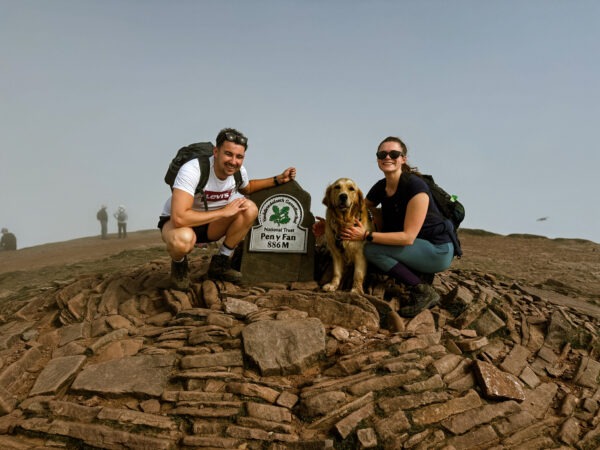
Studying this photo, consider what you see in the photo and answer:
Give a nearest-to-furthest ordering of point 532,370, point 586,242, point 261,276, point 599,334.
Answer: point 532,370 < point 599,334 < point 261,276 < point 586,242

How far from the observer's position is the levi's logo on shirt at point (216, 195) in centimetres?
558

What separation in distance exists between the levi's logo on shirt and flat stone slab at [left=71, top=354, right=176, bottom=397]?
7.03ft

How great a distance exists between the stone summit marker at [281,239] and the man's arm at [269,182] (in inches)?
3.3

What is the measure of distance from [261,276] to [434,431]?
338cm

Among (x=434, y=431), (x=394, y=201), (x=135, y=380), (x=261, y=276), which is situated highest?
(x=394, y=201)

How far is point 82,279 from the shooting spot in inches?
281

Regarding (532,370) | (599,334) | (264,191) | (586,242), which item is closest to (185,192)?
(264,191)

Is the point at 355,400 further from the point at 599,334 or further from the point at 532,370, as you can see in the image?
the point at 599,334

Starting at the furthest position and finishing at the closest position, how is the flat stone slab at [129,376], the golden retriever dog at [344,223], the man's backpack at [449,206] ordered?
the man's backpack at [449,206] < the golden retriever dog at [344,223] < the flat stone slab at [129,376]

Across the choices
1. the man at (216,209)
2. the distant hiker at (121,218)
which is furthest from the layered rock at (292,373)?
the distant hiker at (121,218)

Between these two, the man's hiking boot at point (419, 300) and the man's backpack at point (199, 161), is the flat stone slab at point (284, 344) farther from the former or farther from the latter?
the man's backpack at point (199, 161)

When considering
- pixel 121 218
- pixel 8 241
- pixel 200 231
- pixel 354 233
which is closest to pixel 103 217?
pixel 121 218

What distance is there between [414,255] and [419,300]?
63cm

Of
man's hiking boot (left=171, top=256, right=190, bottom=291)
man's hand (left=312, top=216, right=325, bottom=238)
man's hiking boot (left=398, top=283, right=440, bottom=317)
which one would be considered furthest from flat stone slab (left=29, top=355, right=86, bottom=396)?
man's hiking boot (left=398, top=283, right=440, bottom=317)
